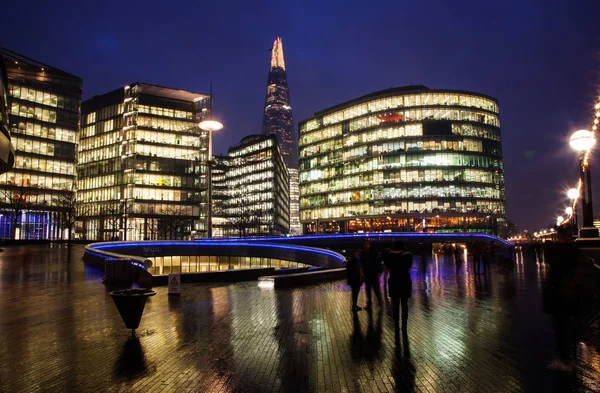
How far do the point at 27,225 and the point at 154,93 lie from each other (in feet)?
130

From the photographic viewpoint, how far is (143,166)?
315 feet

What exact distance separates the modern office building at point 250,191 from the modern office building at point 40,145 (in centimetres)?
4360

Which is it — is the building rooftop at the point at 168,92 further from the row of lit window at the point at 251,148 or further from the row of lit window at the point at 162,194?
the row of lit window at the point at 251,148

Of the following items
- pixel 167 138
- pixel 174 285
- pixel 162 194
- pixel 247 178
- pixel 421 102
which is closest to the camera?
pixel 174 285

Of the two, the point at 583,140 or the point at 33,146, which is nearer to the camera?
the point at 583,140

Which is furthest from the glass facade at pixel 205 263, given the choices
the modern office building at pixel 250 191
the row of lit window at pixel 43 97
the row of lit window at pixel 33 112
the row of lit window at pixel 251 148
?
the row of lit window at pixel 251 148

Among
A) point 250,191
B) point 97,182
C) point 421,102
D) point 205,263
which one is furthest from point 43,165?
point 421,102

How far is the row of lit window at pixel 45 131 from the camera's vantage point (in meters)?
85.9

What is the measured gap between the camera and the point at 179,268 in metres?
49.1

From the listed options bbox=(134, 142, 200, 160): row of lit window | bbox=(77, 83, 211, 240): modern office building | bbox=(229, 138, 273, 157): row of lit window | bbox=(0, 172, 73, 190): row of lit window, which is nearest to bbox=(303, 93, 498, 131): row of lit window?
bbox=(229, 138, 273, 157): row of lit window

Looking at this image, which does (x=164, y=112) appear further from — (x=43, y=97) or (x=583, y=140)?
(x=583, y=140)

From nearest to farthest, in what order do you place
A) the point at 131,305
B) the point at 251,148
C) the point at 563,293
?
the point at 131,305
the point at 563,293
the point at 251,148

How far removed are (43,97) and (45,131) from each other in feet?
24.0

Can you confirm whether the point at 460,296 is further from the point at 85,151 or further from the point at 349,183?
the point at 85,151
